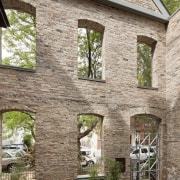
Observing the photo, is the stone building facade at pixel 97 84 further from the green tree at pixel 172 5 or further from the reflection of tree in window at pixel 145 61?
the reflection of tree in window at pixel 145 61

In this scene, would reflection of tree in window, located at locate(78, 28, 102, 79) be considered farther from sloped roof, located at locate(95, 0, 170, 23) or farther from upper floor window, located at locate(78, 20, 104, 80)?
sloped roof, located at locate(95, 0, 170, 23)

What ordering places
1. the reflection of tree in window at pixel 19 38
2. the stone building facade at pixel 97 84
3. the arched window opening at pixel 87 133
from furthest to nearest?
the reflection of tree in window at pixel 19 38 < the arched window opening at pixel 87 133 < the stone building facade at pixel 97 84

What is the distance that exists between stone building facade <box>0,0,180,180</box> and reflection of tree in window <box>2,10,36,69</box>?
5.24 meters

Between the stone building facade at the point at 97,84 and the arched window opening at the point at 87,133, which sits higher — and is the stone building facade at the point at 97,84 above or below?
above

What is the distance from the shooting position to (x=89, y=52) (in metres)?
14.1

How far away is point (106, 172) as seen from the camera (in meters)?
8.49

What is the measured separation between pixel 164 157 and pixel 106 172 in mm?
2737

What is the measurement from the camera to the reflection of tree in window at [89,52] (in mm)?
13914

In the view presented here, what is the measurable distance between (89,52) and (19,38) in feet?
13.2

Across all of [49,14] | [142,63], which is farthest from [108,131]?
[142,63]

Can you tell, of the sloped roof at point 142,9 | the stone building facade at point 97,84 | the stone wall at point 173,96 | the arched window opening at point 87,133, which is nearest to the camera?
the stone building facade at point 97,84

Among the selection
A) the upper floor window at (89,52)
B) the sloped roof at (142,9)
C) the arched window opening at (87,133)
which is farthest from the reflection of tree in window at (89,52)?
the sloped roof at (142,9)

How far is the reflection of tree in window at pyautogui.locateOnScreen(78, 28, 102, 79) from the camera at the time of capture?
548 inches

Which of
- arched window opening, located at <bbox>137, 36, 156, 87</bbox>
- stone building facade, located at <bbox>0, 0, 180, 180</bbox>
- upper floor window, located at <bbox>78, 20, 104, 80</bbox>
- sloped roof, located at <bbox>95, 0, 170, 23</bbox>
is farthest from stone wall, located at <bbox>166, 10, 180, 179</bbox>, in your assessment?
arched window opening, located at <bbox>137, 36, 156, 87</bbox>
